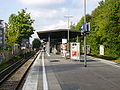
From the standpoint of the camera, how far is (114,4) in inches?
1519

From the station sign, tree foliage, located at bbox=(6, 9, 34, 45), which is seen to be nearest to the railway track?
the station sign

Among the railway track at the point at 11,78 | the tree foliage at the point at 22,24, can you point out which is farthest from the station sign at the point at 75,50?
the tree foliage at the point at 22,24

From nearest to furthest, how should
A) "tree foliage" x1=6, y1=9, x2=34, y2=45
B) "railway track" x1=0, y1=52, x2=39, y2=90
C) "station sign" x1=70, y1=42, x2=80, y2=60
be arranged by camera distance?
"railway track" x1=0, y1=52, x2=39, y2=90, "station sign" x1=70, y1=42, x2=80, y2=60, "tree foliage" x1=6, y1=9, x2=34, y2=45

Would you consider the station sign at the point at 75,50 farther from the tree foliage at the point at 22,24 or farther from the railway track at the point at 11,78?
the tree foliage at the point at 22,24

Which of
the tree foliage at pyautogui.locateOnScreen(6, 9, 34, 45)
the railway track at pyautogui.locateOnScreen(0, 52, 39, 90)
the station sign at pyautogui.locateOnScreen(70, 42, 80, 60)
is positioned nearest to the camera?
the railway track at pyautogui.locateOnScreen(0, 52, 39, 90)

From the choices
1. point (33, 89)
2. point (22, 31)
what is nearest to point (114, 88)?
point (33, 89)

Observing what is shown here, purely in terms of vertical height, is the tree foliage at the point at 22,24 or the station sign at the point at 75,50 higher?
the tree foliage at the point at 22,24

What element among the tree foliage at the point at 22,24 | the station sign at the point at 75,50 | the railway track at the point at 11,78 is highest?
the tree foliage at the point at 22,24

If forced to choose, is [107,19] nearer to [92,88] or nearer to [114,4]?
[114,4]

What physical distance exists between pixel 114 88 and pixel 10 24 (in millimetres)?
56585

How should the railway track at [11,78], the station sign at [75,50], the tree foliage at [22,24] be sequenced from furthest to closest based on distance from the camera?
1. the tree foliage at [22,24]
2. the station sign at [75,50]
3. the railway track at [11,78]

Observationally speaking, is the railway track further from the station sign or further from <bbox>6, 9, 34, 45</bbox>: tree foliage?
<bbox>6, 9, 34, 45</bbox>: tree foliage

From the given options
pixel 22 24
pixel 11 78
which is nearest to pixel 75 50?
pixel 11 78

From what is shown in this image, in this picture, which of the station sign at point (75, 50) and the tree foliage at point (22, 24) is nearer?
the station sign at point (75, 50)
